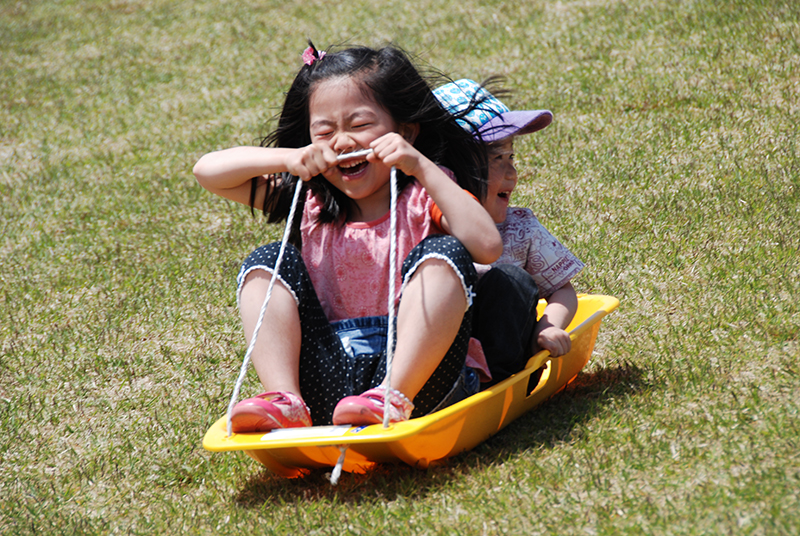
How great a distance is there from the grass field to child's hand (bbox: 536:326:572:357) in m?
0.19

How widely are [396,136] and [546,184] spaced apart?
2.61 m

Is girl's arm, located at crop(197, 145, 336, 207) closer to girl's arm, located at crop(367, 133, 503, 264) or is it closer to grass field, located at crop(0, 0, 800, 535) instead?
girl's arm, located at crop(367, 133, 503, 264)

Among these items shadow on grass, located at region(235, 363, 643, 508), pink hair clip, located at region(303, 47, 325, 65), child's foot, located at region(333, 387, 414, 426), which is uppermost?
pink hair clip, located at region(303, 47, 325, 65)

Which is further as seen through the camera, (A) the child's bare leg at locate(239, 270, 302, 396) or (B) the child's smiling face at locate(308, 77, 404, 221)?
(B) the child's smiling face at locate(308, 77, 404, 221)

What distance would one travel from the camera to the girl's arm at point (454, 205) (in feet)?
7.91

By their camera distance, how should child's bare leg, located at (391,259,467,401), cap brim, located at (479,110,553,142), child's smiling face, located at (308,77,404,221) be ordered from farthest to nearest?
1. cap brim, located at (479,110,553,142)
2. child's smiling face, located at (308,77,404,221)
3. child's bare leg, located at (391,259,467,401)

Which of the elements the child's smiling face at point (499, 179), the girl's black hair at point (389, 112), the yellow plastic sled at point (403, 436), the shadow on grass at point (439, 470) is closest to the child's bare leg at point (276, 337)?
the yellow plastic sled at point (403, 436)

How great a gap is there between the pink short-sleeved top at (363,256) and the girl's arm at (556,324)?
0.48 metres

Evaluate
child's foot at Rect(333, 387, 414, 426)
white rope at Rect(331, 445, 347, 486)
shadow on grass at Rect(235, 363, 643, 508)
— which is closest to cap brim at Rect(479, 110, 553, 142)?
shadow on grass at Rect(235, 363, 643, 508)

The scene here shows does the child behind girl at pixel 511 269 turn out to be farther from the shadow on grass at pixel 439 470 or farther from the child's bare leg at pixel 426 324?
the child's bare leg at pixel 426 324

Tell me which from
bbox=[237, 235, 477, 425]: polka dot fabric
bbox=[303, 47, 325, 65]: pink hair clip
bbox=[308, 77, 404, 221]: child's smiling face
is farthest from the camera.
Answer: bbox=[303, 47, 325, 65]: pink hair clip

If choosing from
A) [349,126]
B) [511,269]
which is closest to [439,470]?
[511,269]

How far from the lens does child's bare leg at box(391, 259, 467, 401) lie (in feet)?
7.52

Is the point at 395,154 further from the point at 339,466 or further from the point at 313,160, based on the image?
the point at 339,466
